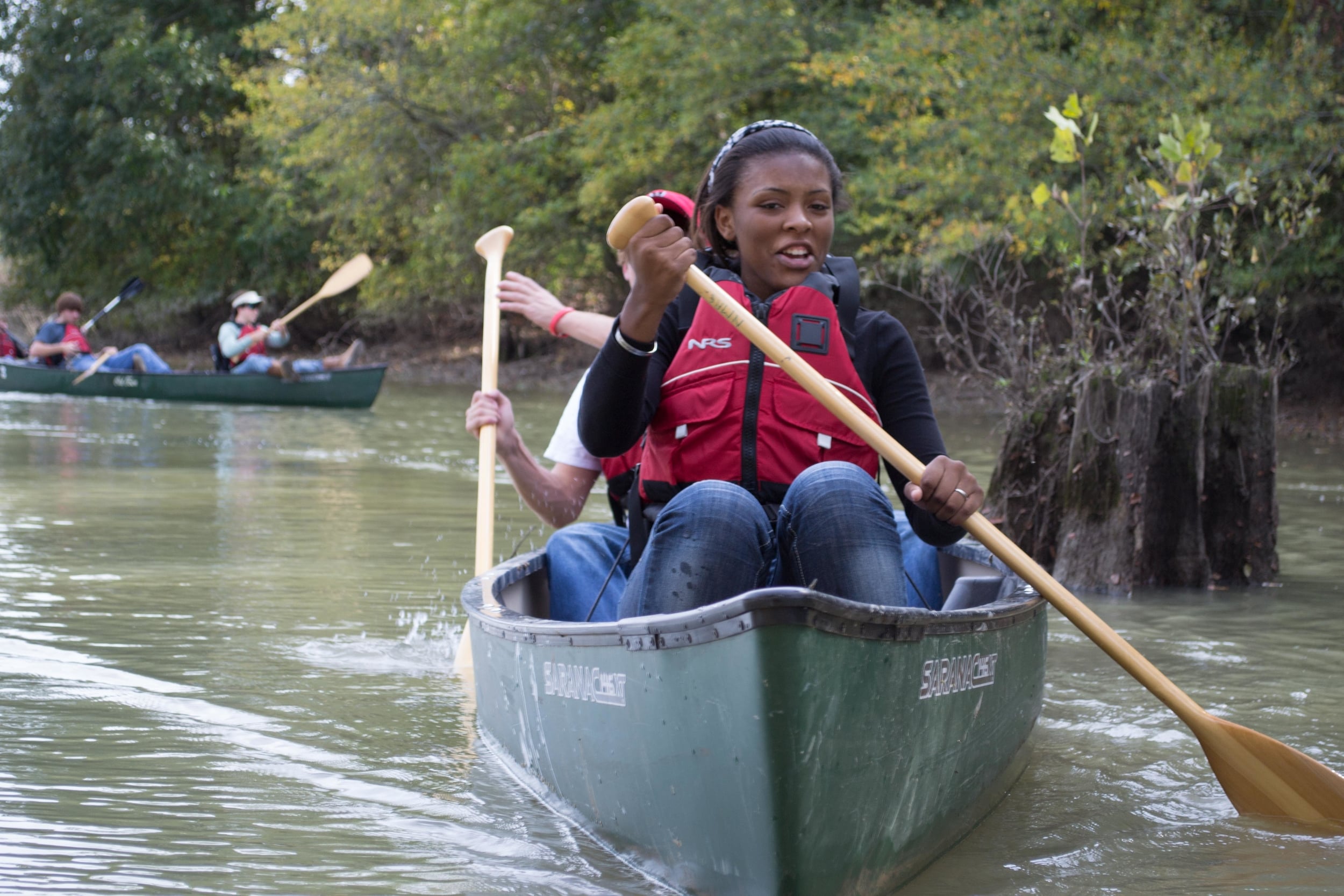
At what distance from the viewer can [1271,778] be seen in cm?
296

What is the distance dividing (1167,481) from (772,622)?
3671 mm

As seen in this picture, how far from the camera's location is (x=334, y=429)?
A: 12016 mm

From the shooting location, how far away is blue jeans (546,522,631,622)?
11.4 feet

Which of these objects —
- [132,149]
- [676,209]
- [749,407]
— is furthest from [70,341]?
[749,407]

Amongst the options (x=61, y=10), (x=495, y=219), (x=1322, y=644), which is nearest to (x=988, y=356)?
(x=495, y=219)

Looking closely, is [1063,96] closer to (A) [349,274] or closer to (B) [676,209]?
(A) [349,274]

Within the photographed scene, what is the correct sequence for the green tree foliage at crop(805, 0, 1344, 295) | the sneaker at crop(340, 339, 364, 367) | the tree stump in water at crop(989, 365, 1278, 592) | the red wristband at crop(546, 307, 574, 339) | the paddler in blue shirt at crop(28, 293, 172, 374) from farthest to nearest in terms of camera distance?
the paddler in blue shirt at crop(28, 293, 172, 374) → the sneaker at crop(340, 339, 364, 367) → the green tree foliage at crop(805, 0, 1344, 295) → the tree stump in water at crop(989, 365, 1278, 592) → the red wristband at crop(546, 307, 574, 339)

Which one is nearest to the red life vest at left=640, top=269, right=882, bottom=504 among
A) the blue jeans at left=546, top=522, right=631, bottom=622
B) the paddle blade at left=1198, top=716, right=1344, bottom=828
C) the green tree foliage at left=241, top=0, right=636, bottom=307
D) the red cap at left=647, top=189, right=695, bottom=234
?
the red cap at left=647, top=189, right=695, bottom=234

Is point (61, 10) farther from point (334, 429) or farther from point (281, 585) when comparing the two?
point (281, 585)

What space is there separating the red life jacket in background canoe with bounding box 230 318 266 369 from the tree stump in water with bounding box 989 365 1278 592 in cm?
1080

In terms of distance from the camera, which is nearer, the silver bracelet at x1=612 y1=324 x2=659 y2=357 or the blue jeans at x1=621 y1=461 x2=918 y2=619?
the blue jeans at x1=621 y1=461 x2=918 y2=619

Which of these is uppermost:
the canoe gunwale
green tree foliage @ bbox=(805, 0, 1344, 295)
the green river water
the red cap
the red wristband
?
green tree foliage @ bbox=(805, 0, 1344, 295)

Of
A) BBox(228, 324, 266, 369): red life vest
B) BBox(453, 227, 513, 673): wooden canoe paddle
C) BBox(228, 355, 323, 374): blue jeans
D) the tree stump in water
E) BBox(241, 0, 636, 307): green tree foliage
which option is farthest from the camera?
BBox(241, 0, 636, 307): green tree foliage

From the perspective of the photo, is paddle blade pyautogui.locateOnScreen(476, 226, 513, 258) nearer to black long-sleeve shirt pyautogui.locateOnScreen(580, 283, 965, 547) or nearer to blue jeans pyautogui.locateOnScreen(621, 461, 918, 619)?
black long-sleeve shirt pyautogui.locateOnScreen(580, 283, 965, 547)
